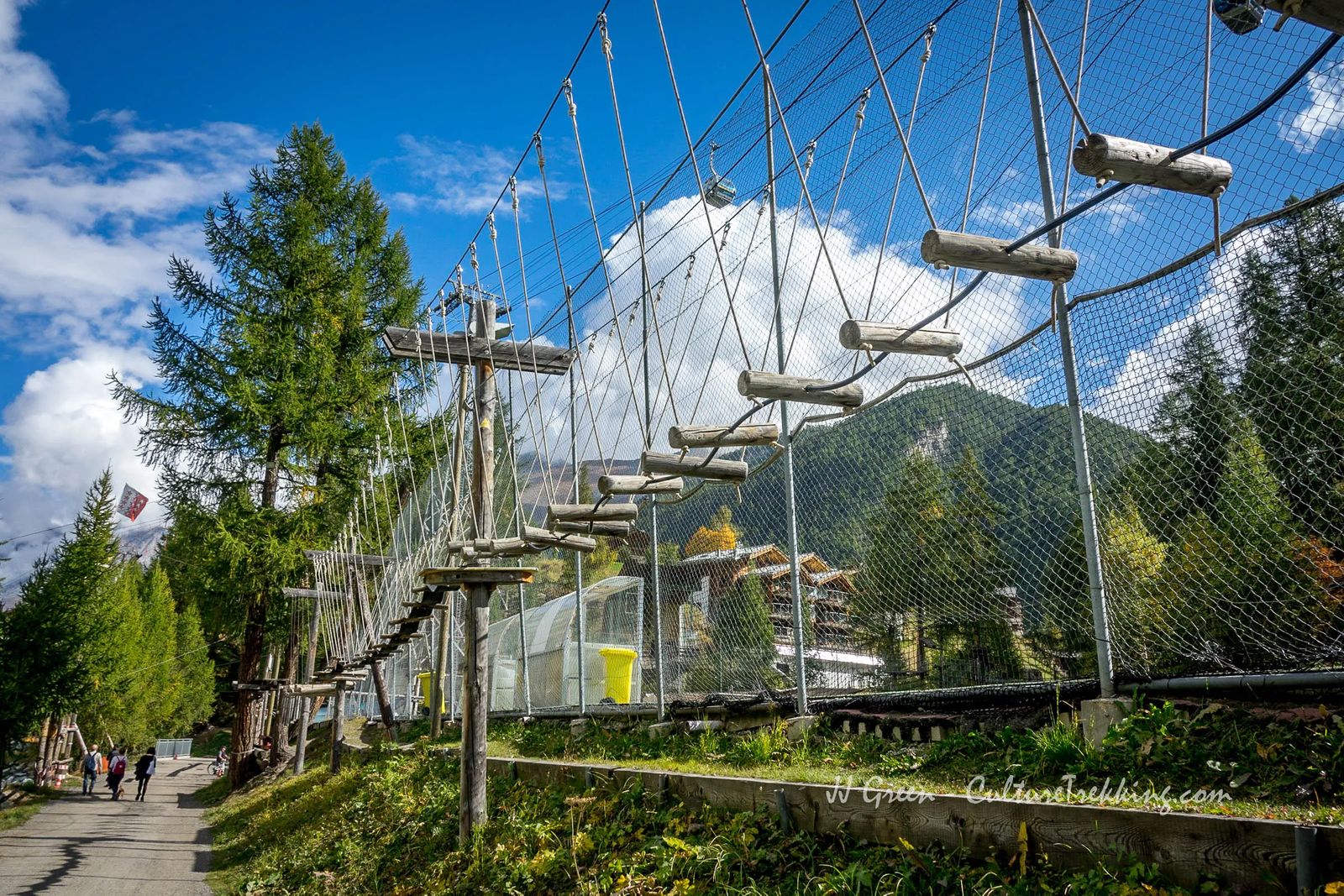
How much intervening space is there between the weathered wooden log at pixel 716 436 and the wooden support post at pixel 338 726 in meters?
11.7

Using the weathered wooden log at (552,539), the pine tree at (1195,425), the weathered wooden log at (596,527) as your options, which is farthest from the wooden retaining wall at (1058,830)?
the weathered wooden log at (552,539)

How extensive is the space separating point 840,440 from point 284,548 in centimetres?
1619

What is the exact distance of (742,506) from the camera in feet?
27.2

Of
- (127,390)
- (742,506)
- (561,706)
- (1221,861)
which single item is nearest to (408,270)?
(127,390)

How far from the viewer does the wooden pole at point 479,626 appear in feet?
25.2

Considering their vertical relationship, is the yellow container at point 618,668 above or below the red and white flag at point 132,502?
below

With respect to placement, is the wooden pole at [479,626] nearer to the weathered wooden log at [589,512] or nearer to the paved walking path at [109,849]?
the weathered wooden log at [589,512]

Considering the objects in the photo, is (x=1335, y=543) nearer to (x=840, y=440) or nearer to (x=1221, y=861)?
(x=1221, y=861)

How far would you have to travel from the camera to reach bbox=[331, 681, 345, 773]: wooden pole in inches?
597

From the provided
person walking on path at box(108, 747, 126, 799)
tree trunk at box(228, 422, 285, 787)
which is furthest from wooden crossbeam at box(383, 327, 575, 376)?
person walking on path at box(108, 747, 126, 799)

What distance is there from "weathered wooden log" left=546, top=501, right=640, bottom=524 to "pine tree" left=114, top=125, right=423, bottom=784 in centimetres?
1391

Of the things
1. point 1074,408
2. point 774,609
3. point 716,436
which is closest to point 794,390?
point 716,436

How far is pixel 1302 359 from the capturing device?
4070 millimetres

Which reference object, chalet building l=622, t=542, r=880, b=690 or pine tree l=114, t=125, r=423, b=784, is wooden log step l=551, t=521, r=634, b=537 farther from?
pine tree l=114, t=125, r=423, b=784
